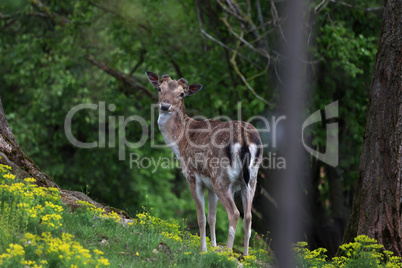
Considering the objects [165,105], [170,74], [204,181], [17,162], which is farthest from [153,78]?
[170,74]

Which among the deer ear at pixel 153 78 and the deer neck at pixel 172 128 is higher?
the deer ear at pixel 153 78

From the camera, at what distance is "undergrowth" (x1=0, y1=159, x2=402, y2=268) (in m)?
4.90

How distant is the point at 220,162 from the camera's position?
295 inches

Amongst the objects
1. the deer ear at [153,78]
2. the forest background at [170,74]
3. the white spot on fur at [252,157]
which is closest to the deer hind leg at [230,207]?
the white spot on fur at [252,157]

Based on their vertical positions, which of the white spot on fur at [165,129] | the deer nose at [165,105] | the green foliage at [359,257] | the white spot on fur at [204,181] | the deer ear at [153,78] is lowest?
the green foliage at [359,257]

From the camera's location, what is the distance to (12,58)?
16.4 meters

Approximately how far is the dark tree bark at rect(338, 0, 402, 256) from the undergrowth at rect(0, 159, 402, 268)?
0.38 meters

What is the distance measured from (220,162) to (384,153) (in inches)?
84.2

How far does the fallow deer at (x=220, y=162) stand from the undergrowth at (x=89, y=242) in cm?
66

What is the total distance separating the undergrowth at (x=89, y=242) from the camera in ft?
16.1

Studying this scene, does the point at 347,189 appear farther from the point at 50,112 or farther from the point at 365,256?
the point at 50,112

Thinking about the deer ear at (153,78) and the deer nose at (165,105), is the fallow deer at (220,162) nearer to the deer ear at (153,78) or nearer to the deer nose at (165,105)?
the deer nose at (165,105)

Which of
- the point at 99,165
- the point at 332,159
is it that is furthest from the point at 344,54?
the point at 99,165

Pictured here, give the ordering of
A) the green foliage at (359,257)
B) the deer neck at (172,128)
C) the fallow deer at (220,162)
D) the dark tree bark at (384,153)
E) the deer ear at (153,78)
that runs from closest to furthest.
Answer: the green foliage at (359,257), the dark tree bark at (384,153), the fallow deer at (220,162), the deer neck at (172,128), the deer ear at (153,78)
